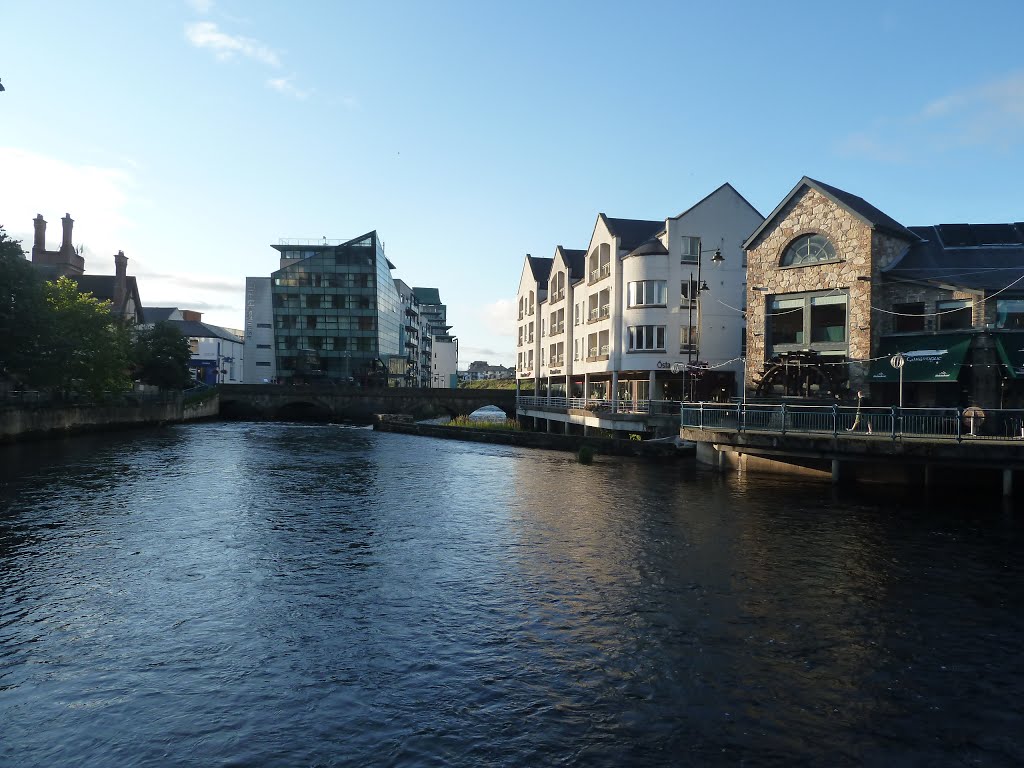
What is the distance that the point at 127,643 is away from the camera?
11156 mm

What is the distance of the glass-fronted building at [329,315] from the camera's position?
11062 cm

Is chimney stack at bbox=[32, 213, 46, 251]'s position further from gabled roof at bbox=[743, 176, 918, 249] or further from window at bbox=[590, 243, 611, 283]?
gabled roof at bbox=[743, 176, 918, 249]

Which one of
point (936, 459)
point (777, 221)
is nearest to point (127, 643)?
point (936, 459)

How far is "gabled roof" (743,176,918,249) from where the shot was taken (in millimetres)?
34281

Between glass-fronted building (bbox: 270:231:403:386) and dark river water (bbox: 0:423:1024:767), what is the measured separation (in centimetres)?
8833

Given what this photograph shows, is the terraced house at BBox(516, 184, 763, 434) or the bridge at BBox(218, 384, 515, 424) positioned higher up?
the terraced house at BBox(516, 184, 763, 434)

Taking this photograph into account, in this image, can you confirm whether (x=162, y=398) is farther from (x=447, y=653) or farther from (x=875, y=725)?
(x=875, y=725)

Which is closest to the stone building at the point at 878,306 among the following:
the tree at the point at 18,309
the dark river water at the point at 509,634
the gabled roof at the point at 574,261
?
the dark river water at the point at 509,634

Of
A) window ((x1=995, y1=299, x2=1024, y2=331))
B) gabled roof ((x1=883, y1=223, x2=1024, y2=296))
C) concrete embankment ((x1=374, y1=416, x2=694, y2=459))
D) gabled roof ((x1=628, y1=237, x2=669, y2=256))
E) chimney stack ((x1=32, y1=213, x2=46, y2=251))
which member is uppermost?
chimney stack ((x1=32, y1=213, x2=46, y2=251))

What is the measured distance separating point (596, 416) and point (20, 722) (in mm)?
41220

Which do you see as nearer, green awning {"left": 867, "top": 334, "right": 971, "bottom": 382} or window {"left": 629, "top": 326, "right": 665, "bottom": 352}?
green awning {"left": 867, "top": 334, "right": 971, "bottom": 382}

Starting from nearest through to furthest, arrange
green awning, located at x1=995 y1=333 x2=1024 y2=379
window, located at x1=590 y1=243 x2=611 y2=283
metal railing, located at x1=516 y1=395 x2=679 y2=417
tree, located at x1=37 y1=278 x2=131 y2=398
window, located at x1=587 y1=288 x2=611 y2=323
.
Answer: green awning, located at x1=995 y1=333 x2=1024 y2=379, metal railing, located at x1=516 y1=395 x2=679 y2=417, tree, located at x1=37 y1=278 x2=131 y2=398, window, located at x1=587 y1=288 x2=611 y2=323, window, located at x1=590 y1=243 x2=611 y2=283

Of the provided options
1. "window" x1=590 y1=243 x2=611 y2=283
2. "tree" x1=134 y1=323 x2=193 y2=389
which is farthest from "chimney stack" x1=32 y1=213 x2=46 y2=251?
"window" x1=590 y1=243 x2=611 y2=283

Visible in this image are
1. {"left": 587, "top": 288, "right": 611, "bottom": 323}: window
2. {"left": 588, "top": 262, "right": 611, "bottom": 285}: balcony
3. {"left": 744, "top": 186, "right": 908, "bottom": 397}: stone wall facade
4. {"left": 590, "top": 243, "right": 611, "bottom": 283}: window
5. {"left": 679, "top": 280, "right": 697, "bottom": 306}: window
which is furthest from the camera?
{"left": 590, "top": 243, "right": 611, "bottom": 283}: window
